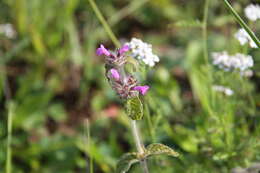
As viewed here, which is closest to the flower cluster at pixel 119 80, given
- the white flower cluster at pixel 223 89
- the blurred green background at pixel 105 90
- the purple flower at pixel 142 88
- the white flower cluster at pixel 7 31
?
the purple flower at pixel 142 88

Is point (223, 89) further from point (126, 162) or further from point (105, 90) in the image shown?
point (105, 90)

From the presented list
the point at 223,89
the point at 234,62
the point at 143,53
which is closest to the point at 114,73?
the point at 143,53

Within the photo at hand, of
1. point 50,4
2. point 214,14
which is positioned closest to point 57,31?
point 50,4

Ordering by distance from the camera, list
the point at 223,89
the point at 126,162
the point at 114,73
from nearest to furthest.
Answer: the point at 114,73 < the point at 126,162 < the point at 223,89

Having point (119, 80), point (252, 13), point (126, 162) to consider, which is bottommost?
point (126, 162)

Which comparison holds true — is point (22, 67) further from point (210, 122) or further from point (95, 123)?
point (210, 122)

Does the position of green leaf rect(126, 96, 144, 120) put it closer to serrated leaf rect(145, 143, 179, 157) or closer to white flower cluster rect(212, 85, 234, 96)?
serrated leaf rect(145, 143, 179, 157)
